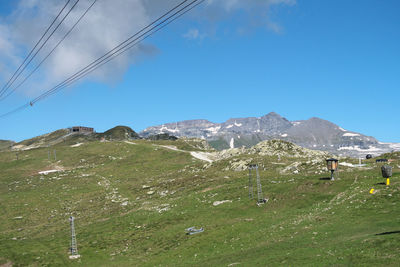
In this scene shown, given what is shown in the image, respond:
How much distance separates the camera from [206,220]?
208 ft

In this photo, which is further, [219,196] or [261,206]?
[219,196]

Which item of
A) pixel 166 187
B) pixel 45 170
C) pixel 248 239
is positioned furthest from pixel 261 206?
pixel 45 170

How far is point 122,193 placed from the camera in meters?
109

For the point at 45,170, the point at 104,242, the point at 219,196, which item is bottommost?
the point at 104,242

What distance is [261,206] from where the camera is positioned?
64.4m

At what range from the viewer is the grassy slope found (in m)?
37.2

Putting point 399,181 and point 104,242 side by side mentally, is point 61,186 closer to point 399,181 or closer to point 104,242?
point 104,242

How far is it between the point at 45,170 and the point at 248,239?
133317 mm

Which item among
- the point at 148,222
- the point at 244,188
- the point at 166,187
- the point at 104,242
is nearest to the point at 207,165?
the point at 166,187

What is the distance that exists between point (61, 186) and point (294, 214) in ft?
308

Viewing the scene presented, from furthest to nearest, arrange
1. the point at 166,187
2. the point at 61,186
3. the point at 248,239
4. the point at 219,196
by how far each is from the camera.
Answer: the point at 61,186 → the point at 166,187 → the point at 219,196 → the point at 248,239

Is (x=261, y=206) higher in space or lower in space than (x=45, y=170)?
lower

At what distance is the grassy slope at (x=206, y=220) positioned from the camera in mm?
37153

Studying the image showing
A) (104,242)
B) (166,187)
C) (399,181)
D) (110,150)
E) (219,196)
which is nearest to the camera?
(399,181)
